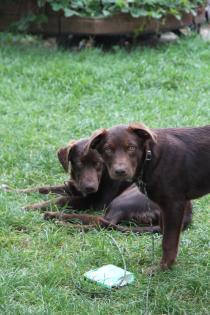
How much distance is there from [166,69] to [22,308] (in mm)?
6242

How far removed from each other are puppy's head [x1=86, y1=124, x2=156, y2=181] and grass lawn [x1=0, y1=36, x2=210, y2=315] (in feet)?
2.20

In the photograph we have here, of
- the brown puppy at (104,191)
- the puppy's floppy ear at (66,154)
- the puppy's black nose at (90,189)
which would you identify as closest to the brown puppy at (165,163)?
the brown puppy at (104,191)

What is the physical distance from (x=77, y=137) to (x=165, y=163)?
277cm

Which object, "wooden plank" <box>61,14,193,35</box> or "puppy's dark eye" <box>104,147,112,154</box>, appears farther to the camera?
"wooden plank" <box>61,14,193,35</box>

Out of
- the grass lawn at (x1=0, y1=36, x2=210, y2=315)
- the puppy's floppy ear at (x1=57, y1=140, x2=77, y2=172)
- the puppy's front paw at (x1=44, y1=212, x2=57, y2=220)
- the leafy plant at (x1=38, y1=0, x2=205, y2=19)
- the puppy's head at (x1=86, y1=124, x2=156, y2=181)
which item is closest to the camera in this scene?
the grass lawn at (x1=0, y1=36, x2=210, y2=315)

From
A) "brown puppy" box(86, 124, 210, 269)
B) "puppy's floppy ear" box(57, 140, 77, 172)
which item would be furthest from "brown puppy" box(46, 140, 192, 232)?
"brown puppy" box(86, 124, 210, 269)

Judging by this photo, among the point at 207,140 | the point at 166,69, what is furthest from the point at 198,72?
the point at 207,140

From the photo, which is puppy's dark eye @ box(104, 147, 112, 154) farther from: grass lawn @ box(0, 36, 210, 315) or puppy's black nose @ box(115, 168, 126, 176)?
grass lawn @ box(0, 36, 210, 315)

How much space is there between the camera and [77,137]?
6.92 m

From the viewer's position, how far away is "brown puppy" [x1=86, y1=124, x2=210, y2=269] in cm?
407

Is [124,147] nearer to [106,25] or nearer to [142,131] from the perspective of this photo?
[142,131]

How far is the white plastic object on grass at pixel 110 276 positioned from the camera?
13.2ft

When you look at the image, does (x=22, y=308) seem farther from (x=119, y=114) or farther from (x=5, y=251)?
(x=119, y=114)

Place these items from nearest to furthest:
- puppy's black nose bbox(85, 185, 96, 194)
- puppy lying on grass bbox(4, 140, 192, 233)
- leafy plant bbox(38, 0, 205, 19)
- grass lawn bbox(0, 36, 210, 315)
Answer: grass lawn bbox(0, 36, 210, 315) → puppy lying on grass bbox(4, 140, 192, 233) → puppy's black nose bbox(85, 185, 96, 194) → leafy plant bbox(38, 0, 205, 19)
